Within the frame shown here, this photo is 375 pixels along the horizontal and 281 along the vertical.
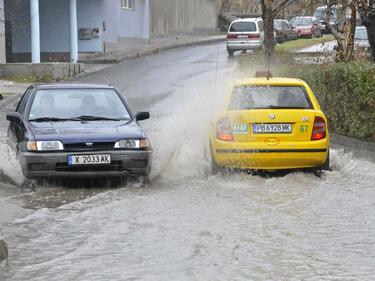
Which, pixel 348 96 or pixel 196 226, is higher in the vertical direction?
pixel 348 96

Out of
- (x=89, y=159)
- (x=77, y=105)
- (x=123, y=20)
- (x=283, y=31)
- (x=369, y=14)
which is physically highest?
(x=123, y=20)

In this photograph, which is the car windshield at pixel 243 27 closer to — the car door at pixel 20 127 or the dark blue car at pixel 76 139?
the car door at pixel 20 127

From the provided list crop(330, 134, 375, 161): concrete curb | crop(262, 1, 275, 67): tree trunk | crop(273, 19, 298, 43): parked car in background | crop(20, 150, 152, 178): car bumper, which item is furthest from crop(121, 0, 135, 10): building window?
crop(20, 150, 152, 178): car bumper

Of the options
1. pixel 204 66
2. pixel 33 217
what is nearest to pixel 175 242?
pixel 33 217

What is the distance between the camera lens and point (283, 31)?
4675 cm

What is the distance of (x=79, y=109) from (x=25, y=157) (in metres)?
1.59

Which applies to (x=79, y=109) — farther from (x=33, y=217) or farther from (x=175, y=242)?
(x=175, y=242)

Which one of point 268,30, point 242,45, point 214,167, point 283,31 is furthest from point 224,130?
point 283,31

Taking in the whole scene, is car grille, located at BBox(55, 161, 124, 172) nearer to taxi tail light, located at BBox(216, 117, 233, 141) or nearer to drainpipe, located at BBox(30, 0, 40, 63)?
taxi tail light, located at BBox(216, 117, 233, 141)

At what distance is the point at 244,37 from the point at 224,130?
96.3 feet

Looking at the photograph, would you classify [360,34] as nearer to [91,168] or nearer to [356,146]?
[356,146]

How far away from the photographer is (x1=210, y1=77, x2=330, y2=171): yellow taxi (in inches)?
423

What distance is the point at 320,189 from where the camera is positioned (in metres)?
10.4

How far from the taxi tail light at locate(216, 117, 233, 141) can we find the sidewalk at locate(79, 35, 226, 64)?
81.4 feet
